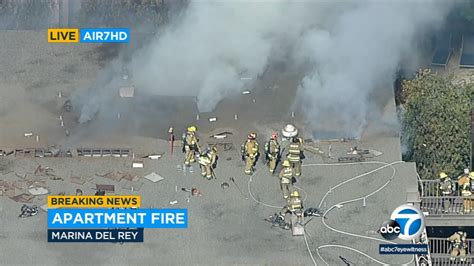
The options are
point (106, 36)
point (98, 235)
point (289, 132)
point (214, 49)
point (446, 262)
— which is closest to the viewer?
point (98, 235)

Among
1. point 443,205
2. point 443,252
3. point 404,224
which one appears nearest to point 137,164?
point 404,224

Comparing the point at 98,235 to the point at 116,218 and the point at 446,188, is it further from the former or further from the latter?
the point at 446,188

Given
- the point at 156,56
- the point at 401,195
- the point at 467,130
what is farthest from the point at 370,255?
the point at 156,56

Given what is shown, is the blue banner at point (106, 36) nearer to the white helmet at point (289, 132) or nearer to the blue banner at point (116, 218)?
the white helmet at point (289, 132)

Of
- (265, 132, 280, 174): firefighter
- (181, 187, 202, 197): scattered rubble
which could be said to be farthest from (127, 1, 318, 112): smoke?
(181, 187, 202, 197): scattered rubble

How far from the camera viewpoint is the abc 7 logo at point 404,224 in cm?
5375

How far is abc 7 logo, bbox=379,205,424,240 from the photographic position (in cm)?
5375

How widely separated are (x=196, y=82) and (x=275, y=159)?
8.93 metres

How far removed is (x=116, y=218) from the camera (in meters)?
54.5

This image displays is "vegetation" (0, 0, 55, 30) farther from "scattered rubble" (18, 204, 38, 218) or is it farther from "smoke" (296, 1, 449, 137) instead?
"scattered rubble" (18, 204, 38, 218)

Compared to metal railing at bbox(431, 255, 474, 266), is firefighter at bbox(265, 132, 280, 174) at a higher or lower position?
higher

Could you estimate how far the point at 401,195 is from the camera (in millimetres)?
56562

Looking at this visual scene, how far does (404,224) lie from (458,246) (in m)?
4.14

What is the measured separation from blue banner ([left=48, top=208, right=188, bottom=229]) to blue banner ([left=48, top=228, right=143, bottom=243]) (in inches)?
11.7
